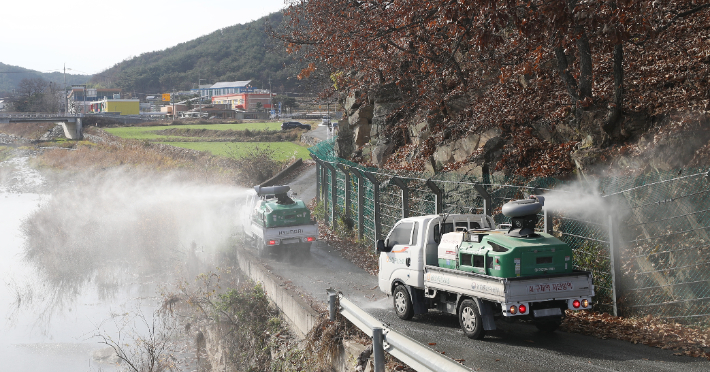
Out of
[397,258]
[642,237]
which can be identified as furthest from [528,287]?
[397,258]

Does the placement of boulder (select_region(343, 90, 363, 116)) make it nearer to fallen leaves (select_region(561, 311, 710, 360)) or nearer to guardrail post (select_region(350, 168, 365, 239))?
guardrail post (select_region(350, 168, 365, 239))

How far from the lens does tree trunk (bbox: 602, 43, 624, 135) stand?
12.8 m

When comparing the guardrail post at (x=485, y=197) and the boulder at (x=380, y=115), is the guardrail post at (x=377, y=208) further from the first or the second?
the boulder at (x=380, y=115)

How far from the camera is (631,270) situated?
32.9 feet

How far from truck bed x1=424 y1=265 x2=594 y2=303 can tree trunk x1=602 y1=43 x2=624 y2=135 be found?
5.53 meters

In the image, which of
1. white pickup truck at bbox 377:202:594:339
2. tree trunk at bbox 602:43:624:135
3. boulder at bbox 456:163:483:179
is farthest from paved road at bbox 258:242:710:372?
tree trunk at bbox 602:43:624:135

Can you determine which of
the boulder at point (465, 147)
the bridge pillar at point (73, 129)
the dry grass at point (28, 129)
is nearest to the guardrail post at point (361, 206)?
the boulder at point (465, 147)

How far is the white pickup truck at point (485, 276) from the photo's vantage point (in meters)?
8.51

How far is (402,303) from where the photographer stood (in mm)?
11172

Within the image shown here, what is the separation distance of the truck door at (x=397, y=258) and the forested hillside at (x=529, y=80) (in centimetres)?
417

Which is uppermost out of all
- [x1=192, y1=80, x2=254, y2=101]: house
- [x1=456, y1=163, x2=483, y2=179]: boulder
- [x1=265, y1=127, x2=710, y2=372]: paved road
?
[x1=192, y1=80, x2=254, y2=101]: house

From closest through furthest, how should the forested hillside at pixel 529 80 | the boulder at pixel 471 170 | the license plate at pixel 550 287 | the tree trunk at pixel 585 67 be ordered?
the license plate at pixel 550 287
the forested hillside at pixel 529 80
the tree trunk at pixel 585 67
the boulder at pixel 471 170

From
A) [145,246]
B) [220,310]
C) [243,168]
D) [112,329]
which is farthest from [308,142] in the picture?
[220,310]

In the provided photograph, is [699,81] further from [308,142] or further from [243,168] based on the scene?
[308,142]
